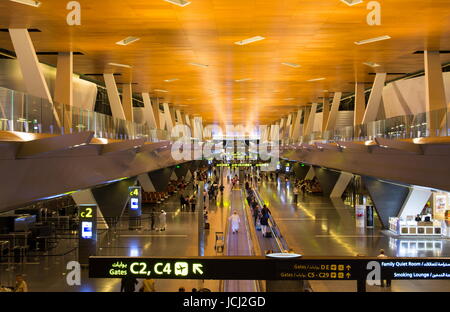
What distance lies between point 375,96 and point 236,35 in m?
12.1

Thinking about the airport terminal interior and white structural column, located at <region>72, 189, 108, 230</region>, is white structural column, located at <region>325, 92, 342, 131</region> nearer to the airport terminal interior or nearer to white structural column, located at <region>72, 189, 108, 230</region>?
the airport terminal interior

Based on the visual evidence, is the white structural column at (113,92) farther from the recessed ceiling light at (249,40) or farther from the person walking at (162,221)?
the recessed ceiling light at (249,40)

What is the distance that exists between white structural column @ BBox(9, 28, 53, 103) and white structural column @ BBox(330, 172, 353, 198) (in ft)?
84.4

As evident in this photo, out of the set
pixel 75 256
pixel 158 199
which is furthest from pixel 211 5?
pixel 158 199

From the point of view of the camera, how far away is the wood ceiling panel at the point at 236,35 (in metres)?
12.9

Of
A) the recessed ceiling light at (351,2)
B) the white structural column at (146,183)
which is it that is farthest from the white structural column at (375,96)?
the white structural column at (146,183)

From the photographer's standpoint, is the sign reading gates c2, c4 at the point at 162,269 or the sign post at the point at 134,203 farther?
the sign post at the point at 134,203

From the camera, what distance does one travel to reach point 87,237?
54.1 feet

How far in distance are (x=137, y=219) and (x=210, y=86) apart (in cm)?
1023

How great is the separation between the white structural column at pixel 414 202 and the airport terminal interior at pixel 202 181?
109 millimetres

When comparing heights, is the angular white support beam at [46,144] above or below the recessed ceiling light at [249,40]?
below

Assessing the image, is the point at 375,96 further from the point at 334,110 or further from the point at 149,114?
the point at 149,114

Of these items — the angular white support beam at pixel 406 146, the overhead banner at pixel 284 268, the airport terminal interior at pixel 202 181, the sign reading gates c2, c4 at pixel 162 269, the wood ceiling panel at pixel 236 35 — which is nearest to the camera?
the overhead banner at pixel 284 268

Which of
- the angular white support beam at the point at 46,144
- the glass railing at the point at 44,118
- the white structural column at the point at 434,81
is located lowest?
the angular white support beam at the point at 46,144
